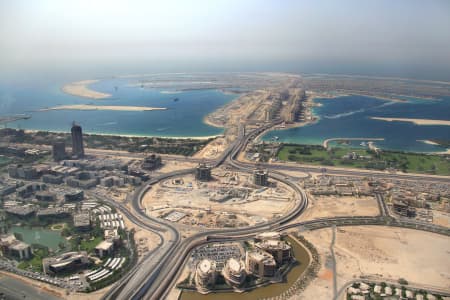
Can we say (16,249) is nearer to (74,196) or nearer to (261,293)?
(74,196)

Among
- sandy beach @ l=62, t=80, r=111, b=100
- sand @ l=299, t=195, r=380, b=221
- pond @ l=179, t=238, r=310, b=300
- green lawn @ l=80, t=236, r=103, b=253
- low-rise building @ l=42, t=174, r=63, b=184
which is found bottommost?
pond @ l=179, t=238, r=310, b=300

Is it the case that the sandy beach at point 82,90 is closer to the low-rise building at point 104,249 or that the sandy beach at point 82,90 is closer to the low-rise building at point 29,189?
the low-rise building at point 29,189

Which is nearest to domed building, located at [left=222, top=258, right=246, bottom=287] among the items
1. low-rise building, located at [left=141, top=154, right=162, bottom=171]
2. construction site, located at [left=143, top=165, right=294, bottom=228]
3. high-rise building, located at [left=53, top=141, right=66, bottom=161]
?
construction site, located at [left=143, top=165, right=294, bottom=228]

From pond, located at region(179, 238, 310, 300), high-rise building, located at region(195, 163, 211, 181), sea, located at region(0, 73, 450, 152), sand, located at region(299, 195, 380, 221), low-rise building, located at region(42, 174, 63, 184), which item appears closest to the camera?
pond, located at region(179, 238, 310, 300)

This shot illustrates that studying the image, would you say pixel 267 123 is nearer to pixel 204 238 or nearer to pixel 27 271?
pixel 204 238

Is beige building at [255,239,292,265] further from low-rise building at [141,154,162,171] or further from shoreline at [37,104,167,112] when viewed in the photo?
shoreline at [37,104,167,112]

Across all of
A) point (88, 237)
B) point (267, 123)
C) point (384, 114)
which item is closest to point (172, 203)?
point (88, 237)

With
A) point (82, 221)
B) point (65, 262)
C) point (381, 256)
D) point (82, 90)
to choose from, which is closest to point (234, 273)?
point (65, 262)
